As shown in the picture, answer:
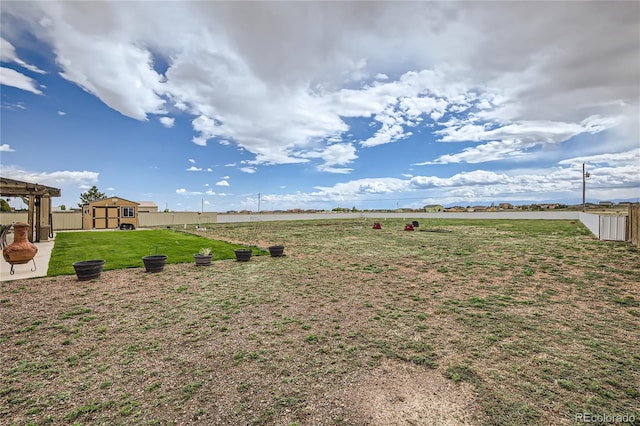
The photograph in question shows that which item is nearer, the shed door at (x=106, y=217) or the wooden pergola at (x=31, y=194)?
the wooden pergola at (x=31, y=194)

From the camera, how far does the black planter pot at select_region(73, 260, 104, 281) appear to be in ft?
28.4

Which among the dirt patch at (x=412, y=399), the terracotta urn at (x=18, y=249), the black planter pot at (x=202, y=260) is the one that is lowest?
the dirt patch at (x=412, y=399)

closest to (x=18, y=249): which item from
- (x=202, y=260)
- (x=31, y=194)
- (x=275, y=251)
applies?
(x=202, y=260)

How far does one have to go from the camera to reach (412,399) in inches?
138

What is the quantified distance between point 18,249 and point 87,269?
8.30 feet

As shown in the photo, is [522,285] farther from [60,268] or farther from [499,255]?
[60,268]

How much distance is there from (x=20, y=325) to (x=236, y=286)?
14.3 ft

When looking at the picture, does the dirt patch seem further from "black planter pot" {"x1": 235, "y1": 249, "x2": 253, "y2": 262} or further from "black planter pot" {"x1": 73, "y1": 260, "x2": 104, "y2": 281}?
"black planter pot" {"x1": 235, "y1": 249, "x2": 253, "y2": 262}

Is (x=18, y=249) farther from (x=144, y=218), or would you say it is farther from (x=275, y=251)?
(x=144, y=218)

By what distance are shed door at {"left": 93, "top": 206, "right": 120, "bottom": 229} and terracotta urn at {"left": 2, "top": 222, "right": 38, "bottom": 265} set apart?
25561 millimetres

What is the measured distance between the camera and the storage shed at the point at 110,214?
31.1 meters

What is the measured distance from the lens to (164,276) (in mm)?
9719

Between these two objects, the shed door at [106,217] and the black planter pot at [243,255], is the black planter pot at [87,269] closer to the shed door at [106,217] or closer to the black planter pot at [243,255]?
the black planter pot at [243,255]

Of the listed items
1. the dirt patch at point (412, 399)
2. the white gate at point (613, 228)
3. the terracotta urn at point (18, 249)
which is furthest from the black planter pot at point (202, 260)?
the white gate at point (613, 228)
